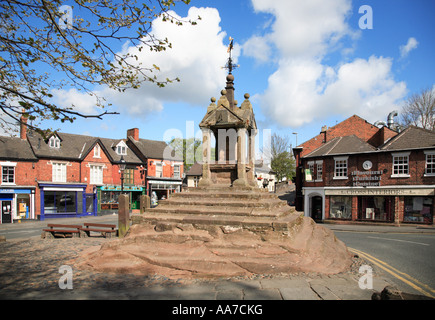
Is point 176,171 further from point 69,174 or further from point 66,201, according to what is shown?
point 66,201

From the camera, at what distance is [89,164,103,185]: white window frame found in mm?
33531

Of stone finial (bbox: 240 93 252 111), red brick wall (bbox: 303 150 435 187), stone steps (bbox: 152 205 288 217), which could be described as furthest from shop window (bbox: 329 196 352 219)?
stone steps (bbox: 152 205 288 217)

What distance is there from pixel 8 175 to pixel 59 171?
4756 mm

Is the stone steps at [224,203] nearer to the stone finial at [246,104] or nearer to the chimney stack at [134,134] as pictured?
the stone finial at [246,104]

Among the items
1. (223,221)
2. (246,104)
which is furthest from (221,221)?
(246,104)

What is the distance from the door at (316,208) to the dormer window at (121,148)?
2488 cm

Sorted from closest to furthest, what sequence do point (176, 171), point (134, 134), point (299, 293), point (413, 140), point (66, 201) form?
point (299, 293) → point (413, 140) → point (66, 201) → point (134, 134) → point (176, 171)

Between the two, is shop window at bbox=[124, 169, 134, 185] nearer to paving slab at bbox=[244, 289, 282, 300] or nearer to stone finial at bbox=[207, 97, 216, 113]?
stone finial at bbox=[207, 97, 216, 113]

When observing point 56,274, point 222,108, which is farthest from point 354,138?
point 56,274

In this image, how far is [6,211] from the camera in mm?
26484

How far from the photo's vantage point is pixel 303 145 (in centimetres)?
3334

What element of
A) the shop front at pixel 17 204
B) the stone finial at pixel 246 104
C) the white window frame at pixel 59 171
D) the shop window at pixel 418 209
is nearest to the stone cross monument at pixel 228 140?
the stone finial at pixel 246 104
